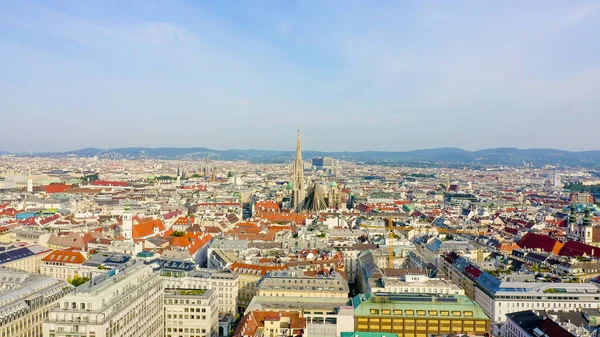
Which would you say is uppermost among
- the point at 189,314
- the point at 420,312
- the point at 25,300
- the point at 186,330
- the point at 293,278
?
the point at 25,300

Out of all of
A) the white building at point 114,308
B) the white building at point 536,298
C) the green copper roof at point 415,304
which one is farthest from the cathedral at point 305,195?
the white building at point 114,308

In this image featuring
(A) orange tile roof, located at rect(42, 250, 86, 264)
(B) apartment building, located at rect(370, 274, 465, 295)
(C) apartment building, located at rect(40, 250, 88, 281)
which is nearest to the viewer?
(B) apartment building, located at rect(370, 274, 465, 295)

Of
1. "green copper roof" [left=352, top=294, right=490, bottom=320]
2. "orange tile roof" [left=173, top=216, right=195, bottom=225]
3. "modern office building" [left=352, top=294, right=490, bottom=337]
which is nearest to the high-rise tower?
"orange tile roof" [left=173, top=216, right=195, bottom=225]

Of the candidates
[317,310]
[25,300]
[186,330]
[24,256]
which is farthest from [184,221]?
[25,300]

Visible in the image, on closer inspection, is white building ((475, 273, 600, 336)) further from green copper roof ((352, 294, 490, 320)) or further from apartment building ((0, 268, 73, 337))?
apartment building ((0, 268, 73, 337))

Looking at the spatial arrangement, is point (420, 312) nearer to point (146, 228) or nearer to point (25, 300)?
point (25, 300)

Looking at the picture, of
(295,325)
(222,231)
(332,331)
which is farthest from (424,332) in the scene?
(222,231)
